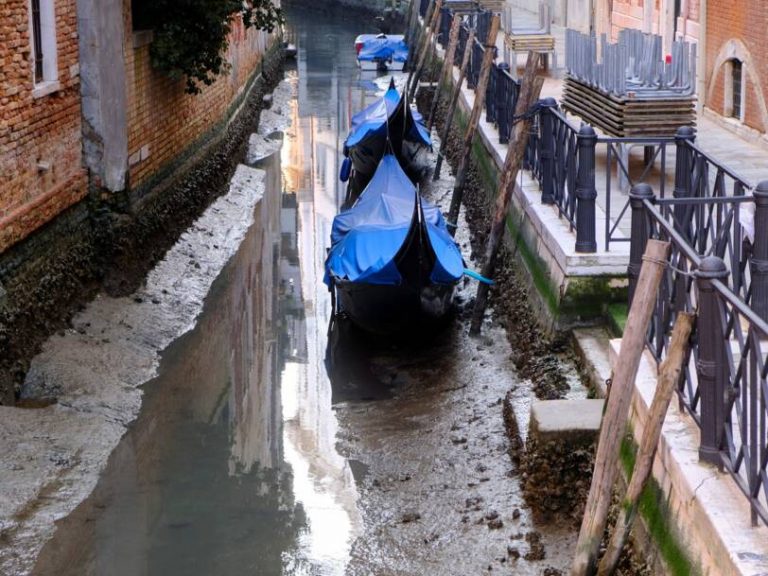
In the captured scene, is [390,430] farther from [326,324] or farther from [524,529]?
[326,324]

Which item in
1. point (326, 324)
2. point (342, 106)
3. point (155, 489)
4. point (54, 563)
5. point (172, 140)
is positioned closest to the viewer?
point (54, 563)

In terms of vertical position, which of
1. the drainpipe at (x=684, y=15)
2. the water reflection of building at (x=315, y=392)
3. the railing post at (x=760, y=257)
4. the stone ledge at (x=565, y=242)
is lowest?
the water reflection of building at (x=315, y=392)

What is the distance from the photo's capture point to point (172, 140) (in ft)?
42.2

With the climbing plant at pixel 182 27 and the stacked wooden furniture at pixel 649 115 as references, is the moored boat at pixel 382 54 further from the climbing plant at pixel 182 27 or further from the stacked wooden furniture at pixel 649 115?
the stacked wooden furniture at pixel 649 115

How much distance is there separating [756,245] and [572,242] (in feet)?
7.41

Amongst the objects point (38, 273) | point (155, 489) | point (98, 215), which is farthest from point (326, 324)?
point (155, 489)

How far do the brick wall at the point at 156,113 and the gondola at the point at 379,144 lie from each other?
170 cm

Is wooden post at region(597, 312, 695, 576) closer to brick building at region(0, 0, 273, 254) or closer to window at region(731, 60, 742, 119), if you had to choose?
brick building at region(0, 0, 273, 254)

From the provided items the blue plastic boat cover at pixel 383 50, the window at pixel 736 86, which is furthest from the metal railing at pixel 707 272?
the blue plastic boat cover at pixel 383 50

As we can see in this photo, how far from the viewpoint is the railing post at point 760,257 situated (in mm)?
6543

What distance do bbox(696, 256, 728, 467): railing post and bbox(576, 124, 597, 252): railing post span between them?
358 centimetres

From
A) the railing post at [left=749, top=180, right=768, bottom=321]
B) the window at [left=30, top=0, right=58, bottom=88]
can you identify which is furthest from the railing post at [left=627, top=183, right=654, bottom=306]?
the window at [left=30, top=0, right=58, bottom=88]

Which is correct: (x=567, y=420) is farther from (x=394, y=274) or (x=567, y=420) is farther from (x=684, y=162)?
(x=394, y=274)

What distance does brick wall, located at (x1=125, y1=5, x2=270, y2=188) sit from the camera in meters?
11.2
